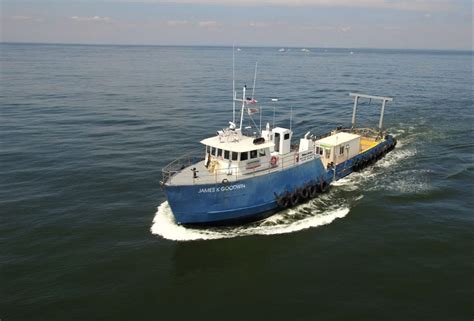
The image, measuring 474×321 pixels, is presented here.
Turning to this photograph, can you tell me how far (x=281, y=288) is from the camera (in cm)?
1909

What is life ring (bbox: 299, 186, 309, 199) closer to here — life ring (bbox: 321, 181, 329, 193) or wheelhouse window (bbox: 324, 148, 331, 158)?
life ring (bbox: 321, 181, 329, 193)

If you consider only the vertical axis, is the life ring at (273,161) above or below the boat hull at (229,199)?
above

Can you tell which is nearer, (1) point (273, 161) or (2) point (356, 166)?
(1) point (273, 161)

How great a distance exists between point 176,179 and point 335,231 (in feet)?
33.7

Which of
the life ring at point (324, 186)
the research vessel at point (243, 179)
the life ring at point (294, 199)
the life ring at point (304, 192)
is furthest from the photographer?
the life ring at point (324, 186)

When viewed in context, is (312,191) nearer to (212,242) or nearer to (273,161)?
(273,161)

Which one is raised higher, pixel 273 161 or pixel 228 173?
pixel 273 161

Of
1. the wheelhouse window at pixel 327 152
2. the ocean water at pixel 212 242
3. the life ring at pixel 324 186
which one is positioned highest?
the wheelhouse window at pixel 327 152

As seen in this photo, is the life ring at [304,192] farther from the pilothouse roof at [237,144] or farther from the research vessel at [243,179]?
the pilothouse roof at [237,144]

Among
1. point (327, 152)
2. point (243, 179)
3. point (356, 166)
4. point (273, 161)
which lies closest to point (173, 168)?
point (243, 179)

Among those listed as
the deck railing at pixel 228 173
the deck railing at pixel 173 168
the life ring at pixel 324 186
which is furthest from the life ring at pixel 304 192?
the deck railing at pixel 173 168

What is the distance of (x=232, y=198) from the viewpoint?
77.8 feet

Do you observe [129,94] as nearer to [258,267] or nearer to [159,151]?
[159,151]

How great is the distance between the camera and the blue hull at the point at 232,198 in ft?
74.9
